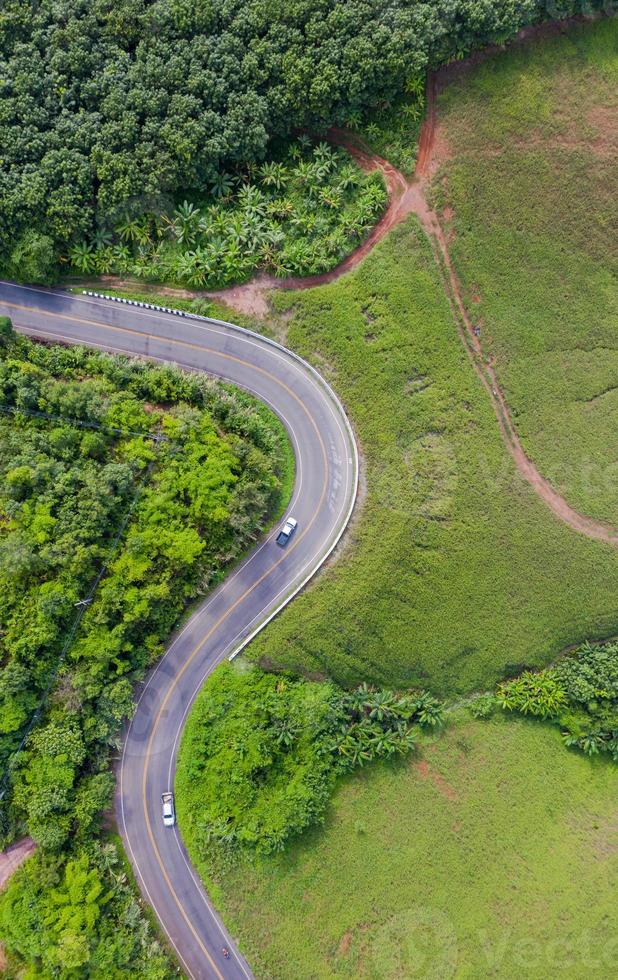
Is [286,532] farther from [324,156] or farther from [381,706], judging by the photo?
[324,156]

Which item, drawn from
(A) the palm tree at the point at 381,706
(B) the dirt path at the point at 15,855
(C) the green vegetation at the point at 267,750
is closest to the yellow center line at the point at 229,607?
(C) the green vegetation at the point at 267,750

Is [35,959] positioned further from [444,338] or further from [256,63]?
[256,63]

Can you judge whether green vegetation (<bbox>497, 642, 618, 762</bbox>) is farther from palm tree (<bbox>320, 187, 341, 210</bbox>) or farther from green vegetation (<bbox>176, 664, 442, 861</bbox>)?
palm tree (<bbox>320, 187, 341, 210</bbox>)

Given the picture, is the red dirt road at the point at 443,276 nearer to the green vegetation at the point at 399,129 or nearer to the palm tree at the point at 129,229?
the green vegetation at the point at 399,129

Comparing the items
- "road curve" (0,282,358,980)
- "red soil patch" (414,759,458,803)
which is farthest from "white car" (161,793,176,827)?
"red soil patch" (414,759,458,803)

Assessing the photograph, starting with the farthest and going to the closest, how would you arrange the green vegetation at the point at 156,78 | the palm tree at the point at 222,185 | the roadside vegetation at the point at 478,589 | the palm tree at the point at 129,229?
1. the palm tree at the point at 222,185
2. the palm tree at the point at 129,229
3. the roadside vegetation at the point at 478,589
4. the green vegetation at the point at 156,78
